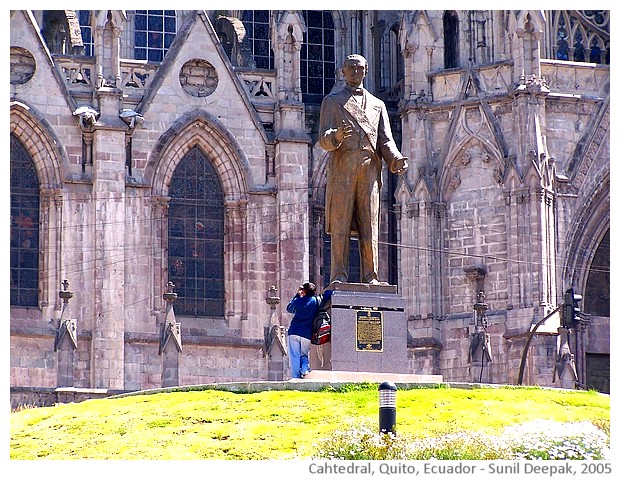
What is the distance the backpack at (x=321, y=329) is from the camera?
31047 mm

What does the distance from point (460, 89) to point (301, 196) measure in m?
4.69

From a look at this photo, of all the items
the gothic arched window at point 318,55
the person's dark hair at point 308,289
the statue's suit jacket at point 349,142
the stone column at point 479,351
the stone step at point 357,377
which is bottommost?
the stone step at point 357,377

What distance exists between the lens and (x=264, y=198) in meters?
48.0

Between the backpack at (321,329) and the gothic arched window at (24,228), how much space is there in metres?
15.9

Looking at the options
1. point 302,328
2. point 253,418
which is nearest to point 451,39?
point 302,328

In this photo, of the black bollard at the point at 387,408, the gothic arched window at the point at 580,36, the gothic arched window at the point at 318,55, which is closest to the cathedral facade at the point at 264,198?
the gothic arched window at the point at 580,36

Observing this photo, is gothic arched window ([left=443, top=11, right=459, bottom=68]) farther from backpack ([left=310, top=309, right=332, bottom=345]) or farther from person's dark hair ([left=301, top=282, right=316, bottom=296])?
backpack ([left=310, top=309, right=332, bottom=345])

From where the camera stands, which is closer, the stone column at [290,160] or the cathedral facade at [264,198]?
the cathedral facade at [264,198]

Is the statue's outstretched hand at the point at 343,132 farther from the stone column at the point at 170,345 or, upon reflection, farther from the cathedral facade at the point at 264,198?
the cathedral facade at the point at 264,198

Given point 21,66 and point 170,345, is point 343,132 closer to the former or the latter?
point 170,345

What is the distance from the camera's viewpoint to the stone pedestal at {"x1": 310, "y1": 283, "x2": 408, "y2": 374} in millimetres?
30828

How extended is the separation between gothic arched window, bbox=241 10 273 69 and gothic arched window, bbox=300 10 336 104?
89cm

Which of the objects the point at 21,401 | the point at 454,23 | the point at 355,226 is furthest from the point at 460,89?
the point at 355,226

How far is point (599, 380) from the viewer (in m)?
48.5
